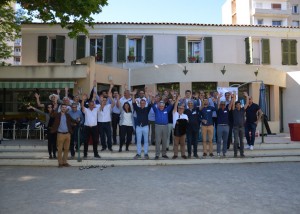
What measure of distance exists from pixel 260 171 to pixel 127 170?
365 cm

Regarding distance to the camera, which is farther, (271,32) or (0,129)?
(271,32)

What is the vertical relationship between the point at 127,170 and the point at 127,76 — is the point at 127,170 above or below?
below

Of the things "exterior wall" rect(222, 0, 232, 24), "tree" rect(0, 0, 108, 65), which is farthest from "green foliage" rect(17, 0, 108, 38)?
"exterior wall" rect(222, 0, 232, 24)

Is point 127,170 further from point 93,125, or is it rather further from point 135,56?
point 135,56

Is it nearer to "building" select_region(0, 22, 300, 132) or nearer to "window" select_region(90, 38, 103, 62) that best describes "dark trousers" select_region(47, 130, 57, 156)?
"building" select_region(0, 22, 300, 132)

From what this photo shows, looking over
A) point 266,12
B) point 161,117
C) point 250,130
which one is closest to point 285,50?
point 250,130

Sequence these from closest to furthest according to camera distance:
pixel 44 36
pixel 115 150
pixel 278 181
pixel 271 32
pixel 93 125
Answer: pixel 278 181
pixel 93 125
pixel 115 150
pixel 44 36
pixel 271 32

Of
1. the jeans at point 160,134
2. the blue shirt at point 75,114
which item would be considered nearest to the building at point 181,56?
the blue shirt at point 75,114

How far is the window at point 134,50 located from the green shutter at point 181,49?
2349 mm

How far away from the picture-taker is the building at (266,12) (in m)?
42.4

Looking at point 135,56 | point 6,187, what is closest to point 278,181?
point 6,187

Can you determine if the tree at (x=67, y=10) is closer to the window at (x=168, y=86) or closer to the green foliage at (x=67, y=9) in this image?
the green foliage at (x=67, y=9)

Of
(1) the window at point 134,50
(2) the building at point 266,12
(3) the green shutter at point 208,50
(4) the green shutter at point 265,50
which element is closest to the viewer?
(1) the window at point 134,50

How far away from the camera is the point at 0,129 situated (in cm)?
1329
